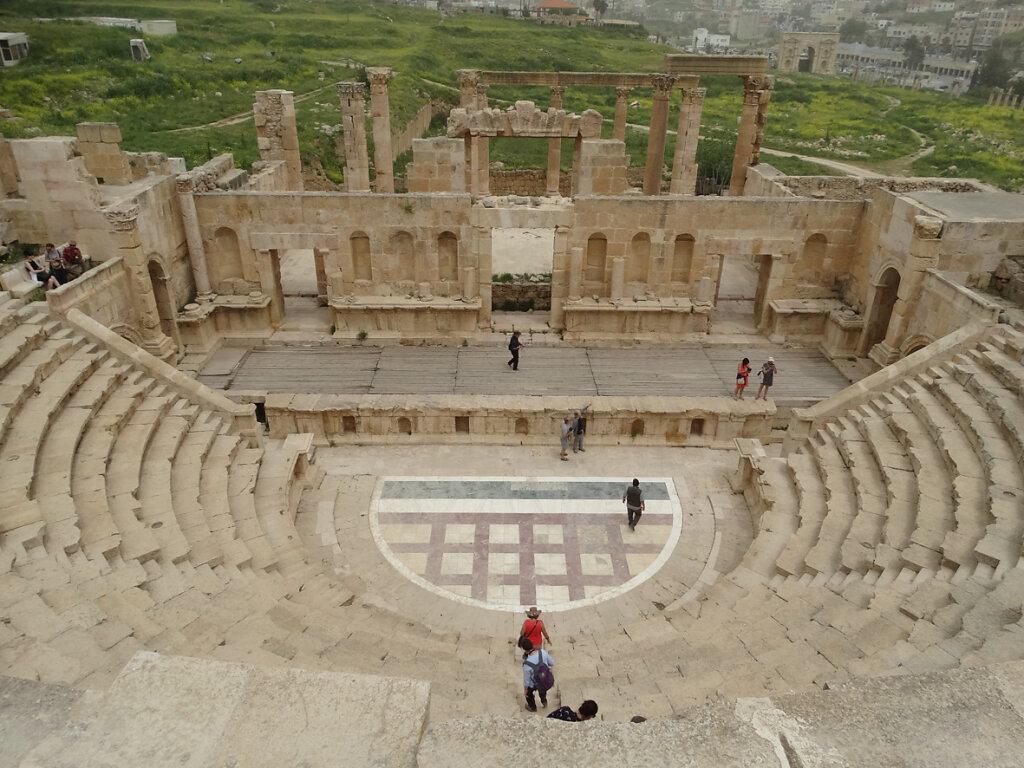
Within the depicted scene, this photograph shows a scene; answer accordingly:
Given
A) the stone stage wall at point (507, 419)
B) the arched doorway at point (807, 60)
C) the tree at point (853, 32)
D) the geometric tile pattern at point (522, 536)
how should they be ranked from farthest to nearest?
the tree at point (853, 32) < the arched doorway at point (807, 60) < the stone stage wall at point (507, 419) < the geometric tile pattern at point (522, 536)

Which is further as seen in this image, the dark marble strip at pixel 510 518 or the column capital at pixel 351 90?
the column capital at pixel 351 90

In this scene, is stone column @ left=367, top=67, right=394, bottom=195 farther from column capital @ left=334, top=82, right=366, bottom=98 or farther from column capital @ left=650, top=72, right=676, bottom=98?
column capital @ left=650, top=72, right=676, bottom=98

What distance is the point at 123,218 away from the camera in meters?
13.5

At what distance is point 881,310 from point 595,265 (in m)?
6.38

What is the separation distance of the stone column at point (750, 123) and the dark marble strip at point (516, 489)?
39.9 ft

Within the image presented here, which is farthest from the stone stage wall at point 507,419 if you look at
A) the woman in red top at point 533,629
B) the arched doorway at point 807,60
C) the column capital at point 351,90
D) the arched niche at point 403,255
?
the arched doorway at point 807,60

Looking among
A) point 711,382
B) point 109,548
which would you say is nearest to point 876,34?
point 711,382

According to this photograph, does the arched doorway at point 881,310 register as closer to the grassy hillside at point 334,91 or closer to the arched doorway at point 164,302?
the arched doorway at point 164,302

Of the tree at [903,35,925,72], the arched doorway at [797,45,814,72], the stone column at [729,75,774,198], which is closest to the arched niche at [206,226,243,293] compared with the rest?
the stone column at [729,75,774,198]

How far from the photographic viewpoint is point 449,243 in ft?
53.0

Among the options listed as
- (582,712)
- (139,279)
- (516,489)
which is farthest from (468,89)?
(582,712)

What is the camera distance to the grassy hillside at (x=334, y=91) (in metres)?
29.7

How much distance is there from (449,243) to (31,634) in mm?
11553

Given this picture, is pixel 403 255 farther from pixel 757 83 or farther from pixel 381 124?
pixel 757 83
